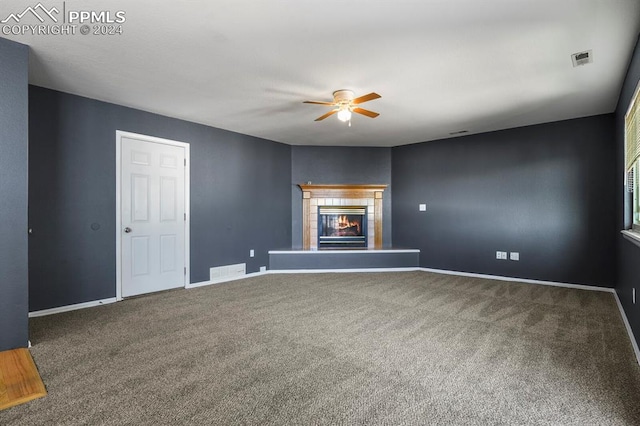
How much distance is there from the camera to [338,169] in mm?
6508

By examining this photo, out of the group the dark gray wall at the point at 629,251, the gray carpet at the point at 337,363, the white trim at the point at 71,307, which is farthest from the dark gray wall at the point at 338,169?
the dark gray wall at the point at 629,251

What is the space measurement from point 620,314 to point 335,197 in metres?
4.33

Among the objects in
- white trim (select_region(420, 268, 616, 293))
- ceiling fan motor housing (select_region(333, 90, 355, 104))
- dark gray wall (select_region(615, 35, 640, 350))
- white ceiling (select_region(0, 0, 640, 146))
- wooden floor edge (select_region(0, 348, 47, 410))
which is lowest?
wooden floor edge (select_region(0, 348, 47, 410))

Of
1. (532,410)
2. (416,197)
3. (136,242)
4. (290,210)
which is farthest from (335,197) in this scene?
(532,410)

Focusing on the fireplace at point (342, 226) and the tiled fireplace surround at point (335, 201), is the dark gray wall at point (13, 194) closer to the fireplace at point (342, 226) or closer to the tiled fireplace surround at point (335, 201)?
the tiled fireplace surround at point (335, 201)

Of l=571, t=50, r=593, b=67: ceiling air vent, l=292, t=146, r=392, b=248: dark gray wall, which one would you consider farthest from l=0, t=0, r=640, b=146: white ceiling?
l=292, t=146, r=392, b=248: dark gray wall

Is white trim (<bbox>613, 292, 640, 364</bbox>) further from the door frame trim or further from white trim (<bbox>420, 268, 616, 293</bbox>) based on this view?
the door frame trim

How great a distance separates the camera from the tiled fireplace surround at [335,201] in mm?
6363

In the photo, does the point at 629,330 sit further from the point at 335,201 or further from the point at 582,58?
the point at 335,201

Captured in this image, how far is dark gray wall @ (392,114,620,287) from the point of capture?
452cm

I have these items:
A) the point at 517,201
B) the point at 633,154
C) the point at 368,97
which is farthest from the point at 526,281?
the point at 368,97

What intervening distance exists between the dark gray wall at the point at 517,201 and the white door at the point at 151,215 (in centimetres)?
403

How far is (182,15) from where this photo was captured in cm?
224

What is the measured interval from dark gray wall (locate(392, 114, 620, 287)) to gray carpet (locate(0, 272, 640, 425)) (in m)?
Answer: 0.93
